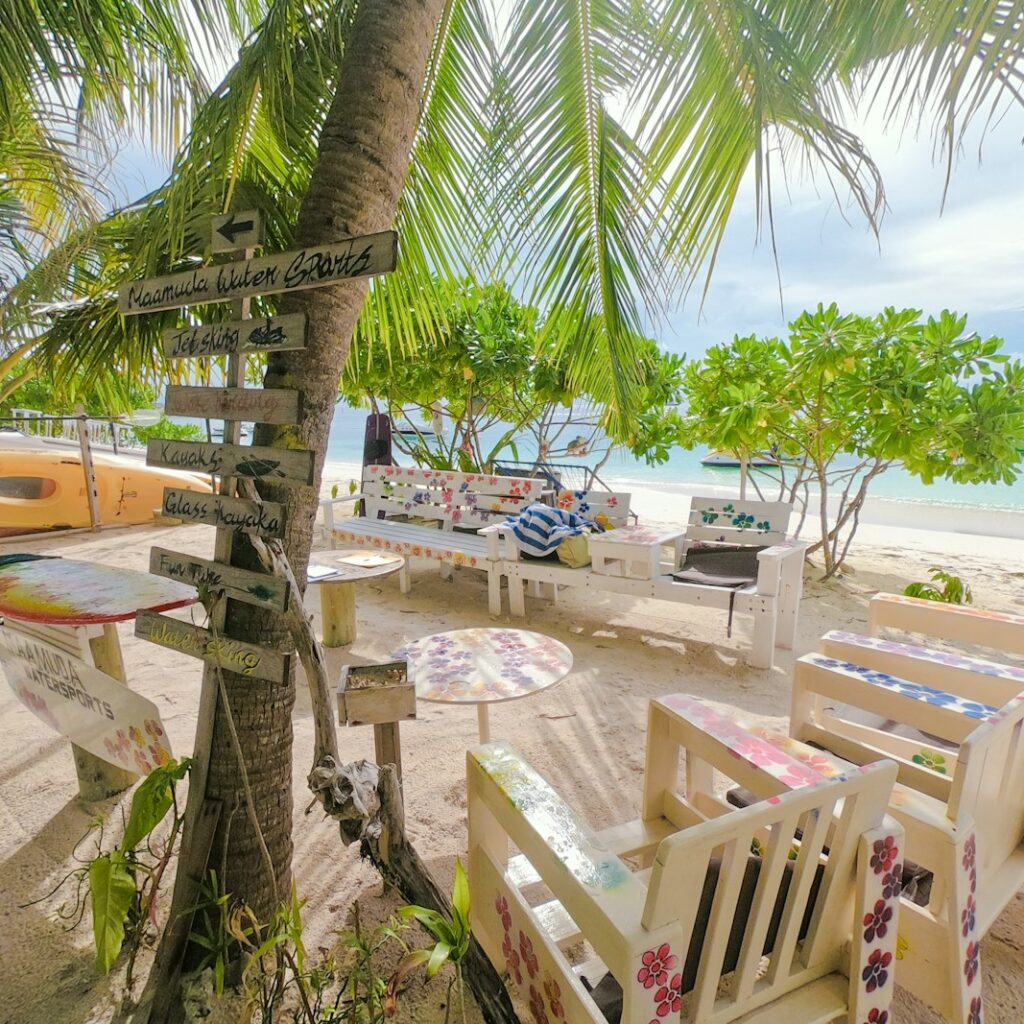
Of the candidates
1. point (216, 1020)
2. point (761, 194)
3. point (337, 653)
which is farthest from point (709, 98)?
point (337, 653)

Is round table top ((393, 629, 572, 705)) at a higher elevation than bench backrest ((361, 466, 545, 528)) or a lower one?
lower

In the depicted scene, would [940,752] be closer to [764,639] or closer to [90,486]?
[764,639]

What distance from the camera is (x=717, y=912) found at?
1021 millimetres

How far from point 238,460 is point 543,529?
3337mm

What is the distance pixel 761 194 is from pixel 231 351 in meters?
1.63

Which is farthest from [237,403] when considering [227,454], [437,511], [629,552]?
[437,511]

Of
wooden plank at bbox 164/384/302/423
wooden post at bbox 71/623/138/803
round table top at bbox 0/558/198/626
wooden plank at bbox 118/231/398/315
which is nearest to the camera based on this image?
wooden plank at bbox 118/231/398/315

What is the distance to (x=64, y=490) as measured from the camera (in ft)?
22.4

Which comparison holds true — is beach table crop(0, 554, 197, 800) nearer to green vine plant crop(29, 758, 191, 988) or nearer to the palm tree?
green vine plant crop(29, 758, 191, 988)

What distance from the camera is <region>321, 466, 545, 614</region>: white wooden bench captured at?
5.00 metres

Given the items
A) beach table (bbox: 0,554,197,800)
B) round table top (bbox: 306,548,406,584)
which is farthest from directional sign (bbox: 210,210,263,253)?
round table top (bbox: 306,548,406,584)

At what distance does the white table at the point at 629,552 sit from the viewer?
4094mm

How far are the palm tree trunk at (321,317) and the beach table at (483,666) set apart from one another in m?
0.69

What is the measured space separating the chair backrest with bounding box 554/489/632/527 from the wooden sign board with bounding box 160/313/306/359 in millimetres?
4074
